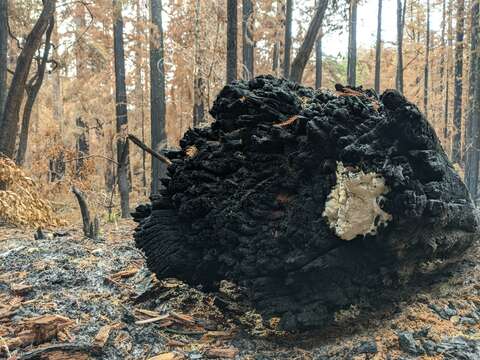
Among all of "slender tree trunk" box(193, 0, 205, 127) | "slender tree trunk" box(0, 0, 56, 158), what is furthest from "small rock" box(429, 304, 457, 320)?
"slender tree trunk" box(0, 0, 56, 158)

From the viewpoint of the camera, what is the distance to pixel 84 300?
3256 millimetres

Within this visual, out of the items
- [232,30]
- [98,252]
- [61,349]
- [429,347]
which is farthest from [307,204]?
[232,30]

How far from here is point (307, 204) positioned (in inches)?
103

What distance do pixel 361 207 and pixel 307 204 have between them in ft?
1.14

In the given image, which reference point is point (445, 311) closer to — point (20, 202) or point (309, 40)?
point (309, 40)

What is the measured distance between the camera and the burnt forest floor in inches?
93.1

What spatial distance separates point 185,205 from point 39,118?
1539 centimetres

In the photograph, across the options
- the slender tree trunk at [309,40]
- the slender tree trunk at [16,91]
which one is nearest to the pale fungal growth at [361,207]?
the slender tree trunk at [309,40]

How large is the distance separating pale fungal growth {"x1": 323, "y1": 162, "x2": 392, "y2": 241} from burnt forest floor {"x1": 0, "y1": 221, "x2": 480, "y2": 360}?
2.10ft

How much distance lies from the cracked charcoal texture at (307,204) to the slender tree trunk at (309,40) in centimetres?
402

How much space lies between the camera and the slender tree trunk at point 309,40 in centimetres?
674

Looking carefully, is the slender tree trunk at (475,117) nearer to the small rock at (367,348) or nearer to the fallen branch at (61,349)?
the small rock at (367,348)

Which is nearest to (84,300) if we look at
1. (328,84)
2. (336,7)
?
(336,7)

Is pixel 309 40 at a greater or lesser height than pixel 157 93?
greater
